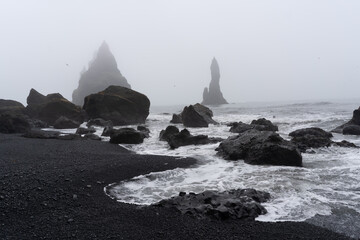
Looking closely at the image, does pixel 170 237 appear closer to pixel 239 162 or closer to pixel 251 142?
pixel 239 162

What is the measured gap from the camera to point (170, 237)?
391 cm

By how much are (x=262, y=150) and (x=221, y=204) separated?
15.4 ft

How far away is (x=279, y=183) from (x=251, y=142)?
345cm

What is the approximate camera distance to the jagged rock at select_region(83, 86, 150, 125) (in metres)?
26.2

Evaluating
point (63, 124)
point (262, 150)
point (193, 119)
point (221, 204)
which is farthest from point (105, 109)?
point (221, 204)

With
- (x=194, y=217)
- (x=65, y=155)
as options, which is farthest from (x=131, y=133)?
(x=194, y=217)

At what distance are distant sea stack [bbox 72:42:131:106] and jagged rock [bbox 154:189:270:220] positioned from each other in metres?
92.9

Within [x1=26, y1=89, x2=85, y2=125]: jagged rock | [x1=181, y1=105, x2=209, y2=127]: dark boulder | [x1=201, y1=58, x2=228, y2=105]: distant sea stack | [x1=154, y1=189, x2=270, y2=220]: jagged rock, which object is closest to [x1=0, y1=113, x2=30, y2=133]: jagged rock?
[x1=26, y1=89, x2=85, y2=125]: jagged rock

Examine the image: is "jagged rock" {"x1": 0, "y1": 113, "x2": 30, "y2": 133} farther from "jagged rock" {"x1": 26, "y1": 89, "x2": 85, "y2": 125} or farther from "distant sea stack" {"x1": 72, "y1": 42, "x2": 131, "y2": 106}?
"distant sea stack" {"x1": 72, "y1": 42, "x2": 131, "y2": 106}

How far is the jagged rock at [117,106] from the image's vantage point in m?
26.2

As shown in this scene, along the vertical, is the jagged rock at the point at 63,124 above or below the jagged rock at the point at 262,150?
above

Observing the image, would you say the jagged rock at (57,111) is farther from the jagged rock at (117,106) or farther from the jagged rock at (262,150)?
the jagged rock at (262,150)

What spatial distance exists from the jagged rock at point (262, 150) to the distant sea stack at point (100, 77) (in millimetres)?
88919

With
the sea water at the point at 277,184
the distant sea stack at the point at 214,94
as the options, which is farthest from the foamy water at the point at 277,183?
the distant sea stack at the point at 214,94
